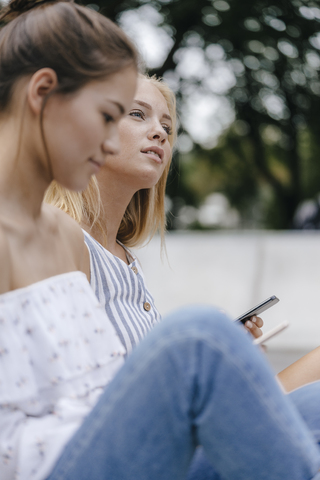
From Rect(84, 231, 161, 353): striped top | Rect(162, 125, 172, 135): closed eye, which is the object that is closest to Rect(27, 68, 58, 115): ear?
Rect(84, 231, 161, 353): striped top

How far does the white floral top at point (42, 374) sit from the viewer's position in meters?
0.98

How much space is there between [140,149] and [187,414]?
108 cm

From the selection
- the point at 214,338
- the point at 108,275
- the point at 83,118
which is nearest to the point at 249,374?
the point at 214,338

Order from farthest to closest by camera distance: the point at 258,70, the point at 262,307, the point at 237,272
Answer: the point at 258,70
the point at 237,272
the point at 262,307

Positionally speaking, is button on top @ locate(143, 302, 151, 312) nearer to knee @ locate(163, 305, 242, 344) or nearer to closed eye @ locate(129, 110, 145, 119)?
closed eye @ locate(129, 110, 145, 119)

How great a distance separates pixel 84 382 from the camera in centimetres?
108

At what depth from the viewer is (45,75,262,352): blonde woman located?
163 centimetres

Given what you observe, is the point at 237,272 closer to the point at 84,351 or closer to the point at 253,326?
the point at 253,326

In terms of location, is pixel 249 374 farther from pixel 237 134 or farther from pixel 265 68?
pixel 237 134

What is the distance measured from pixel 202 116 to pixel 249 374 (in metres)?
8.88

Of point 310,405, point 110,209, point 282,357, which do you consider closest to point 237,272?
point 282,357

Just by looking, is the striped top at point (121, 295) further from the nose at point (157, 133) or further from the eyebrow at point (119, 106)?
the eyebrow at point (119, 106)

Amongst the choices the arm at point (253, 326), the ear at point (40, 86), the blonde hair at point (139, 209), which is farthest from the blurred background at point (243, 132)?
the ear at point (40, 86)

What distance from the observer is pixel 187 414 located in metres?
0.96
